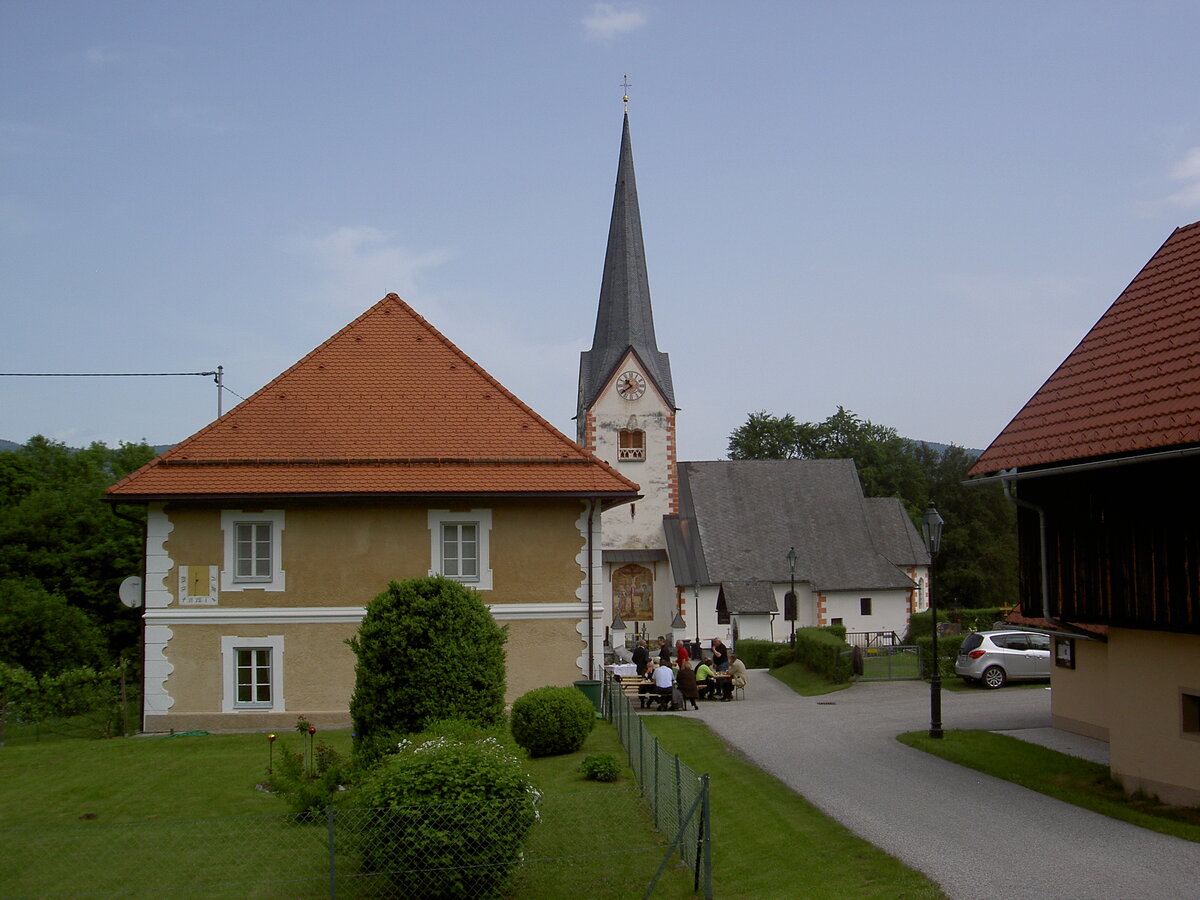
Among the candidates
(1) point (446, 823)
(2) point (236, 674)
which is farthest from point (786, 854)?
(2) point (236, 674)

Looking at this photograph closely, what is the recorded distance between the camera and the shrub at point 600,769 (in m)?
14.9

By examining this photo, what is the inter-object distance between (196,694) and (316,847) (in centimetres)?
1064

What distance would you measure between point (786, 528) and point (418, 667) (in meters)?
43.6

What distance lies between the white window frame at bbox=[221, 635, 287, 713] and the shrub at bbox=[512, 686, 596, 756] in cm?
585

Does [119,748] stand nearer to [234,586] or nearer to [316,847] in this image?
[234,586]

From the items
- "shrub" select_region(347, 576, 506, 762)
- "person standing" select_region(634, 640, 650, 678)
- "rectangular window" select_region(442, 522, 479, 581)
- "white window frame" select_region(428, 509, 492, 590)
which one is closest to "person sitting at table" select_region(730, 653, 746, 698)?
"person standing" select_region(634, 640, 650, 678)

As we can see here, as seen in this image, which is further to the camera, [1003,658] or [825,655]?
[825,655]

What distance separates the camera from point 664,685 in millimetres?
25375

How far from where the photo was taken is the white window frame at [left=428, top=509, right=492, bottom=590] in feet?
70.2

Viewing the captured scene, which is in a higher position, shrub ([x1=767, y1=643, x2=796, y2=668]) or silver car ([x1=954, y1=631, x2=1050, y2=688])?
silver car ([x1=954, y1=631, x2=1050, y2=688])

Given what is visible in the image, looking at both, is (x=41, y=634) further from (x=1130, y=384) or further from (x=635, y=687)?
(x=1130, y=384)

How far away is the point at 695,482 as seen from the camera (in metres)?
56.3

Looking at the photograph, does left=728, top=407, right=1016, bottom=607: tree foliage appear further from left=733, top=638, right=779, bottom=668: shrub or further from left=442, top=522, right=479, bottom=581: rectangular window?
left=442, top=522, right=479, bottom=581: rectangular window

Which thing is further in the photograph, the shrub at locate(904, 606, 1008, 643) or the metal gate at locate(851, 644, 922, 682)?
the shrub at locate(904, 606, 1008, 643)
